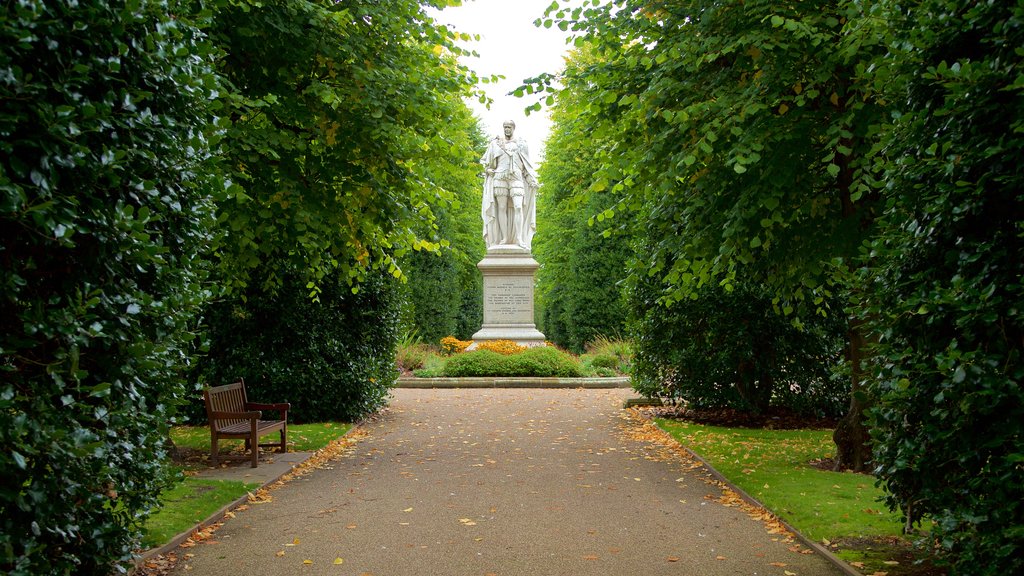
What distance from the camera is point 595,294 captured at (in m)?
30.6

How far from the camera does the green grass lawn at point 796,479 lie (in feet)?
21.9

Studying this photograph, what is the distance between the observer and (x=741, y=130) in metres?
7.18

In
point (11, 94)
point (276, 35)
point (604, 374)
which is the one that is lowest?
point (604, 374)

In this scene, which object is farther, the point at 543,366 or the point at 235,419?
the point at 543,366

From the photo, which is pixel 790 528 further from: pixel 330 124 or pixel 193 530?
pixel 330 124

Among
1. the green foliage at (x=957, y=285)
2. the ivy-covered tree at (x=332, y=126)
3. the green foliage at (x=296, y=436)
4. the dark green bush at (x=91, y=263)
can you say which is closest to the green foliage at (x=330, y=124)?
the ivy-covered tree at (x=332, y=126)

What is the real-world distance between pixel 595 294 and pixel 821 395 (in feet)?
58.3

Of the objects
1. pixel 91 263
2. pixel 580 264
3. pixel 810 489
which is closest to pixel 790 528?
pixel 810 489

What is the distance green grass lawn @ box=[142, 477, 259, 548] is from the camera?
20.6ft

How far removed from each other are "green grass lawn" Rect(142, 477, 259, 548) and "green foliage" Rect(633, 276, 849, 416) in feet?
24.0

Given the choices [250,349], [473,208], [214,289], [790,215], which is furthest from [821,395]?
[473,208]

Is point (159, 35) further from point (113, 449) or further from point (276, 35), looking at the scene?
point (276, 35)

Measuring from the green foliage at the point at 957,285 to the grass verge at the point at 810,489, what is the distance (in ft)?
3.28

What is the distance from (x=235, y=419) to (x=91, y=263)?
6.20 m
